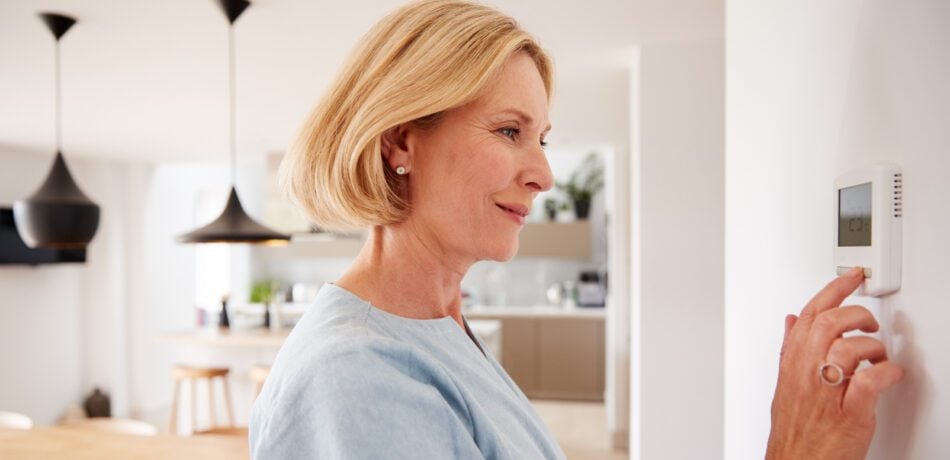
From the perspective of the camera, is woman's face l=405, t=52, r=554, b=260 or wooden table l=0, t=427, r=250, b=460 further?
Result: wooden table l=0, t=427, r=250, b=460

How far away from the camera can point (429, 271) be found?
2.86 feet

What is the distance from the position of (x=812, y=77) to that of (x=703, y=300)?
7.28 feet

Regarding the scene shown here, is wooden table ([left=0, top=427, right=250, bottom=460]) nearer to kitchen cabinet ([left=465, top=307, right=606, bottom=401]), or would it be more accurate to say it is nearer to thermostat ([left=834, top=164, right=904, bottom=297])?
thermostat ([left=834, top=164, right=904, bottom=297])

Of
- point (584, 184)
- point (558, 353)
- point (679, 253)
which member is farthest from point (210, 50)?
point (584, 184)

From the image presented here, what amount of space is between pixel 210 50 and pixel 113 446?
1804 millimetres

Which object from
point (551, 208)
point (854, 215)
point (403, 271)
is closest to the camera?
point (854, 215)

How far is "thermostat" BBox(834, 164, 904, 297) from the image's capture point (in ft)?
2.17

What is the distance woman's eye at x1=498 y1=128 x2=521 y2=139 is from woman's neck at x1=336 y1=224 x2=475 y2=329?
16 cm

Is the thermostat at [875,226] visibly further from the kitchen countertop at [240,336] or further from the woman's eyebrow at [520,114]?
the kitchen countertop at [240,336]

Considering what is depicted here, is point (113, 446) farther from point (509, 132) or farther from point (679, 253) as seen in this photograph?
point (509, 132)

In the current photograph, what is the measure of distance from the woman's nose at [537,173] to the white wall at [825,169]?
1.17ft

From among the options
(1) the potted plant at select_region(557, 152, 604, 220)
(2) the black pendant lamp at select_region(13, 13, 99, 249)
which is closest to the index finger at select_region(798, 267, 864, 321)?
(2) the black pendant lamp at select_region(13, 13, 99, 249)

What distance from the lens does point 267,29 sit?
279 cm

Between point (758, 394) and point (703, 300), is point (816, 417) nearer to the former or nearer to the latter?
point (758, 394)
